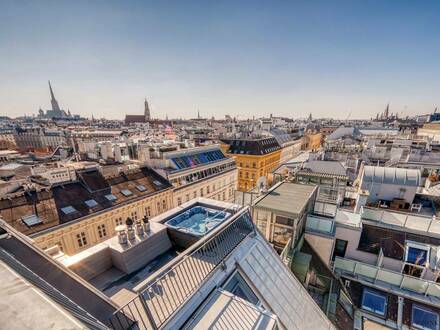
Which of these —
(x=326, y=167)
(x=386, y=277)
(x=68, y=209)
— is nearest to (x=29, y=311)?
(x=68, y=209)

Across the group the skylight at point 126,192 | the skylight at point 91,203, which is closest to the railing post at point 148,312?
the skylight at point 91,203

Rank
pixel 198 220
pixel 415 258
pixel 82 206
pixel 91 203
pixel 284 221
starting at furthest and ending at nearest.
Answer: pixel 91 203
pixel 82 206
pixel 415 258
pixel 284 221
pixel 198 220

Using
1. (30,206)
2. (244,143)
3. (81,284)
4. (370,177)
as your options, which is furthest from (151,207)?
(244,143)

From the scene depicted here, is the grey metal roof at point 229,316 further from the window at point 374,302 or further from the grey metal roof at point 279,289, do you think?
the window at point 374,302

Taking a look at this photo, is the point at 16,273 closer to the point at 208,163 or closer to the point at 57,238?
the point at 57,238

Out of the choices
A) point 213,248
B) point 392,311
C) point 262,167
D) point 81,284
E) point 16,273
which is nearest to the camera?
point 16,273

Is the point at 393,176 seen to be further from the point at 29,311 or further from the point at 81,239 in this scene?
the point at 81,239
